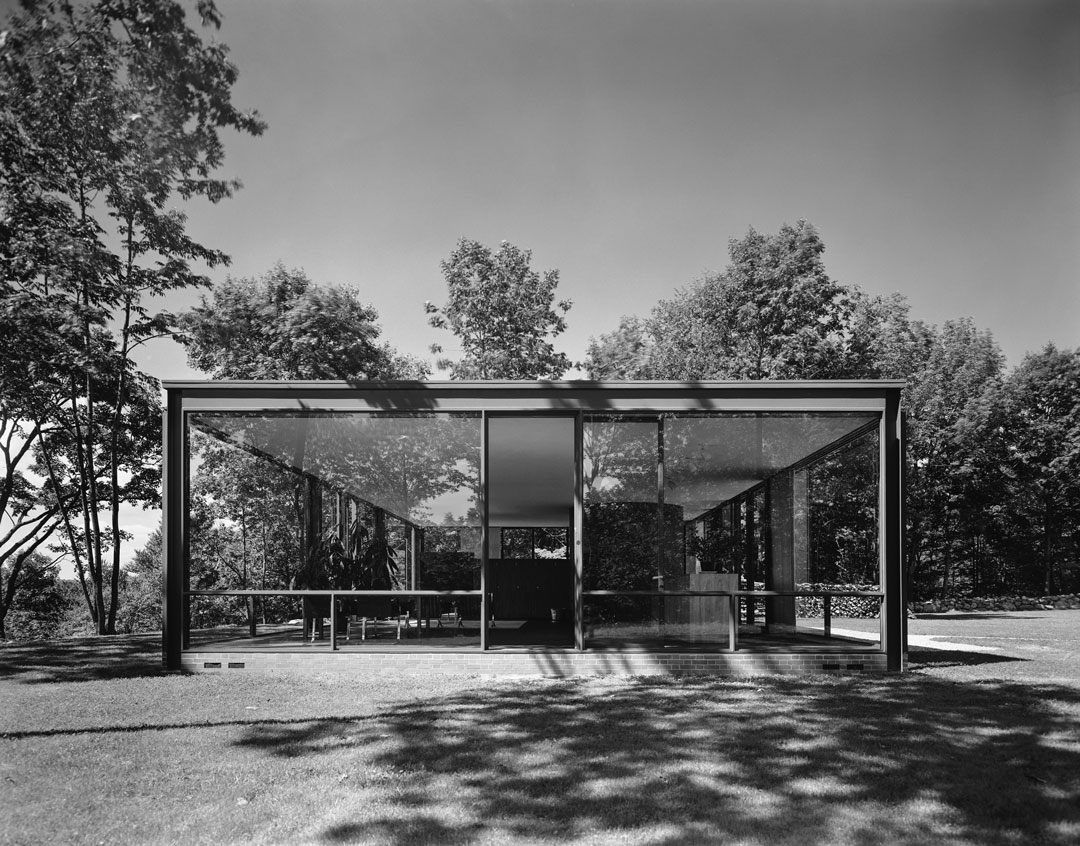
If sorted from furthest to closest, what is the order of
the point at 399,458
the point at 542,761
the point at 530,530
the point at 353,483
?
the point at 530,530
the point at 353,483
the point at 399,458
the point at 542,761

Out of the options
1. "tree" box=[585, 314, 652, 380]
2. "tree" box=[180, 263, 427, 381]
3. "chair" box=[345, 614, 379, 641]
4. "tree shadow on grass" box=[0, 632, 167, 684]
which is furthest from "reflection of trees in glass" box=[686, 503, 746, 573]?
"tree" box=[585, 314, 652, 380]

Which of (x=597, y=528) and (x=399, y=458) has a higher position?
(x=399, y=458)

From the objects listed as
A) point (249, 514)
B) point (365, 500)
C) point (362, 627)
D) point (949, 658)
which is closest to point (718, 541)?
point (949, 658)

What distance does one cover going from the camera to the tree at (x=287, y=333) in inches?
786

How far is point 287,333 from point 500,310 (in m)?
5.83

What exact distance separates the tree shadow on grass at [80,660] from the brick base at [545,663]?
0.86 m

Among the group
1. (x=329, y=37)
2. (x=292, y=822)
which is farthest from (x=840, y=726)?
(x=329, y=37)

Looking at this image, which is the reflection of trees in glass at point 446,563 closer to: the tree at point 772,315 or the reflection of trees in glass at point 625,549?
the reflection of trees in glass at point 625,549

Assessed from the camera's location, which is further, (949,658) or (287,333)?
(287,333)

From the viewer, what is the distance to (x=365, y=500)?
1064 centimetres

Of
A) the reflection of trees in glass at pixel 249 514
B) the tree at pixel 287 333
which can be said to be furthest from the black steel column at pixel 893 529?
the tree at pixel 287 333

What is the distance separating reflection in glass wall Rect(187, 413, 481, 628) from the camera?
9.66 m

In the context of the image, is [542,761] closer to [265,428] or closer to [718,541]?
[718,541]

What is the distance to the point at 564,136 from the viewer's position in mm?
16422
